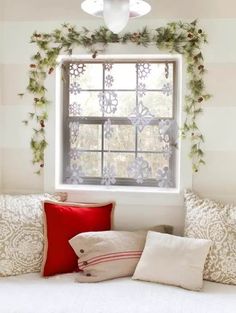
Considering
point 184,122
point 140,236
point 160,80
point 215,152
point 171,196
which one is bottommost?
point 140,236

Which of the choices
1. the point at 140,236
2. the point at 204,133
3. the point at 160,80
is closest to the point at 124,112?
the point at 160,80

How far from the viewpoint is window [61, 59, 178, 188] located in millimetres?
2816

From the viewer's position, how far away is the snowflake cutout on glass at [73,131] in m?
2.89

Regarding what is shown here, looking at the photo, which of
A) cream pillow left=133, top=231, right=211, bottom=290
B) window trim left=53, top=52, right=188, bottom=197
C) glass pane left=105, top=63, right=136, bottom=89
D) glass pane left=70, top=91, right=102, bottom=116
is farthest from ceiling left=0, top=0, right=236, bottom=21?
cream pillow left=133, top=231, right=211, bottom=290

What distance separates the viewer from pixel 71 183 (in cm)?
290

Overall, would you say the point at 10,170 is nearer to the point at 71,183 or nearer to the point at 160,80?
the point at 71,183

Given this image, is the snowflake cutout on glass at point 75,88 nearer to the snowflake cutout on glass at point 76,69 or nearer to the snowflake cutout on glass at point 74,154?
the snowflake cutout on glass at point 76,69

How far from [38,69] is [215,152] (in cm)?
133

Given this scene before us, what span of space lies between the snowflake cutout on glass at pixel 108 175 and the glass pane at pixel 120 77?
582 mm

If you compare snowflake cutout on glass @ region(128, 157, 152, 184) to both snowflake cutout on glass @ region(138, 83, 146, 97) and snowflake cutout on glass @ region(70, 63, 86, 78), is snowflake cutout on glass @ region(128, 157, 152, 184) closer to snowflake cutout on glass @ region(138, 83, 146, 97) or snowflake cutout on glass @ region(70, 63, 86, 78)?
snowflake cutout on glass @ region(138, 83, 146, 97)

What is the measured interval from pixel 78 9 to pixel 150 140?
103 cm

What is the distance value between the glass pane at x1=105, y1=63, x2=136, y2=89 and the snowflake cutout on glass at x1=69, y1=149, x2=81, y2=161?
53cm

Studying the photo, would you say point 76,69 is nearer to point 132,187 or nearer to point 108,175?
point 108,175

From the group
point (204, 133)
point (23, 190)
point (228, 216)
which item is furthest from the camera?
point (23, 190)
